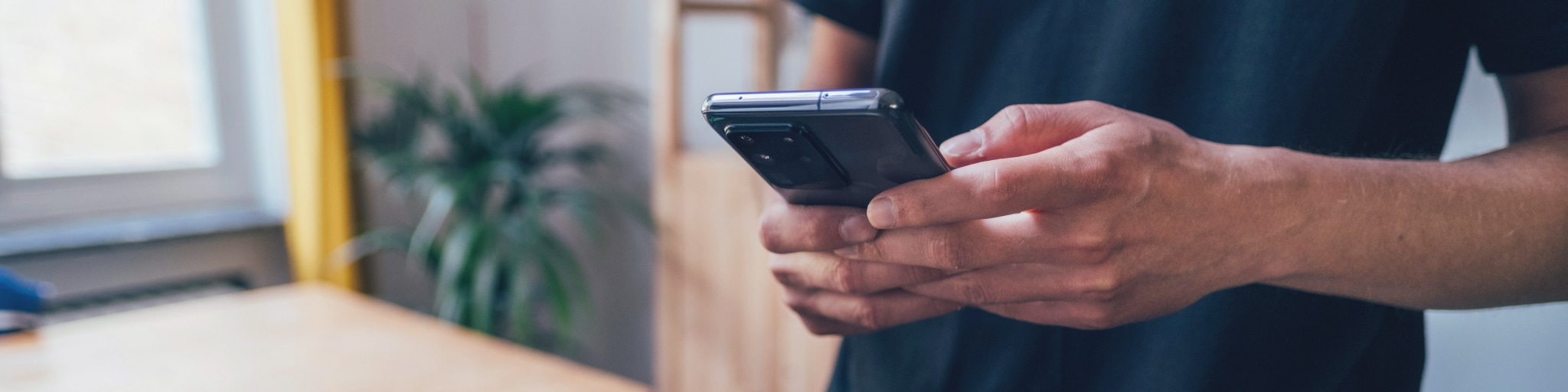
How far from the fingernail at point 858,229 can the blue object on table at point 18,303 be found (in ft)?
4.00

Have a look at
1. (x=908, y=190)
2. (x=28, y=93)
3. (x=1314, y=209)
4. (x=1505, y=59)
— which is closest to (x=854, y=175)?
(x=908, y=190)

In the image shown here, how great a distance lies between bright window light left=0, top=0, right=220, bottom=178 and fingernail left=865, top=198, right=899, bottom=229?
88.1 inches

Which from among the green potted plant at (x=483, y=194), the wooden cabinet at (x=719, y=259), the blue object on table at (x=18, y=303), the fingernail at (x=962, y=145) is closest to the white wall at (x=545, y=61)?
the green potted plant at (x=483, y=194)

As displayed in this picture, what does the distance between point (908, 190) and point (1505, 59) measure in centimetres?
35

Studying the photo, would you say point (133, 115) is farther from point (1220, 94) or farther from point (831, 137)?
point (1220, 94)

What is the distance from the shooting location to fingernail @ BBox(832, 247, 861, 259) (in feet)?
1.53

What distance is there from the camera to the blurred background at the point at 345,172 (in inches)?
70.9

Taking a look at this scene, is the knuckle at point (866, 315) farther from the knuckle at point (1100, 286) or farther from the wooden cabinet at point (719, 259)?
the wooden cabinet at point (719, 259)

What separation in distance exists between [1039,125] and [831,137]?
11 centimetres

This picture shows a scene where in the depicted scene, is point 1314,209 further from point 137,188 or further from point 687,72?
point 137,188

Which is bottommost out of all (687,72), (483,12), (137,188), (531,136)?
(137,188)

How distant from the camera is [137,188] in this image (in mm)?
1955

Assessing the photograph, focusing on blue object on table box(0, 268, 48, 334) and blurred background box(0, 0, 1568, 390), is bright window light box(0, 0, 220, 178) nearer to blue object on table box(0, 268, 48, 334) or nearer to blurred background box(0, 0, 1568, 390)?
blurred background box(0, 0, 1568, 390)

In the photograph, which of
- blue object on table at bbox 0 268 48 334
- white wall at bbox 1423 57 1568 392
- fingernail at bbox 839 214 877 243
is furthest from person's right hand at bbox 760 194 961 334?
blue object on table at bbox 0 268 48 334
